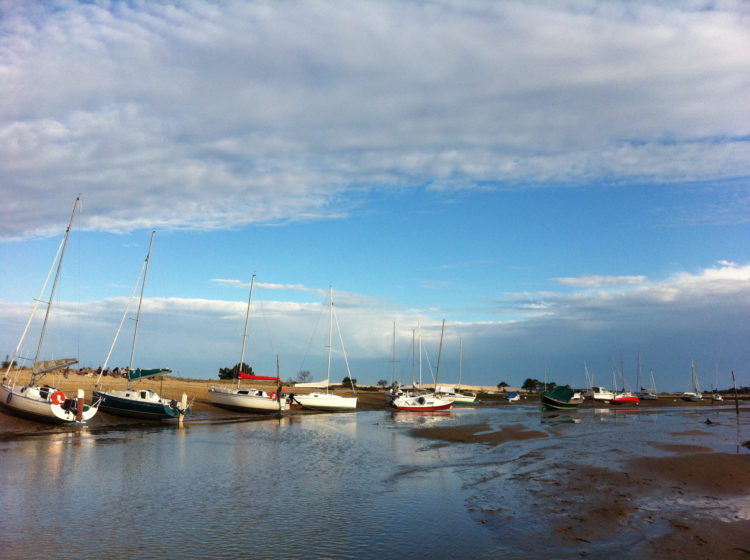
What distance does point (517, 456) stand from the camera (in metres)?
27.3

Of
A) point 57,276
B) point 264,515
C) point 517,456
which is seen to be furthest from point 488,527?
point 57,276

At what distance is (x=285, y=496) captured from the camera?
1761cm

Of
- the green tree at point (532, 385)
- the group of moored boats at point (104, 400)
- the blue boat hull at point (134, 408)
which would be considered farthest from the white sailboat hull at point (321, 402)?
the green tree at point (532, 385)

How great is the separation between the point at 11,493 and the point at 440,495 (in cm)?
1364

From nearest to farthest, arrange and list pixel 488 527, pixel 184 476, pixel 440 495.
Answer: pixel 488 527 < pixel 440 495 < pixel 184 476

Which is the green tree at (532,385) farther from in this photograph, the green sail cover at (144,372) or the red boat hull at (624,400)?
the green sail cover at (144,372)

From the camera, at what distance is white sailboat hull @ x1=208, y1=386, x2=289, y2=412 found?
54.2m

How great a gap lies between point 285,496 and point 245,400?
38219 mm

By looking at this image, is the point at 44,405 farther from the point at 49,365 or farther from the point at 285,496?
the point at 285,496

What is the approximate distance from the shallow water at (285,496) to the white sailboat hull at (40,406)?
1.53 m

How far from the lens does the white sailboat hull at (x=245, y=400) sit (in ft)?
178

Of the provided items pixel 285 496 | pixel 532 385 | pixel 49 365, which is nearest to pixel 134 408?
pixel 49 365

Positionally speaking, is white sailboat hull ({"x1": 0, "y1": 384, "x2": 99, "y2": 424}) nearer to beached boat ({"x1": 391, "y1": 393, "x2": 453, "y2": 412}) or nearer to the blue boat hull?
the blue boat hull

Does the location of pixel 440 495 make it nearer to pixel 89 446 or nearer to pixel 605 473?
pixel 605 473
